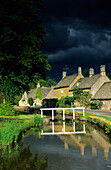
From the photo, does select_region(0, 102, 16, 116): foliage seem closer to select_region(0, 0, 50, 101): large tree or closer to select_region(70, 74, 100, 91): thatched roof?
select_region(0, 0, 50, 101): large tree

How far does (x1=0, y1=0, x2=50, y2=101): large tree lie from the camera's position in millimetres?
22828

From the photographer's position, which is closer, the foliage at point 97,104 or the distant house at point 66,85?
the foliage at point 97,104

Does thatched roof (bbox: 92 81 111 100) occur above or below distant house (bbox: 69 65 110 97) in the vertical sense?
below

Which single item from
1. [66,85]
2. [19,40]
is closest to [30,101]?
[66,85]

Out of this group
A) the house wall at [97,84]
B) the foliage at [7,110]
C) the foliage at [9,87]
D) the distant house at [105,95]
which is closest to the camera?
the foliage at [9,87]

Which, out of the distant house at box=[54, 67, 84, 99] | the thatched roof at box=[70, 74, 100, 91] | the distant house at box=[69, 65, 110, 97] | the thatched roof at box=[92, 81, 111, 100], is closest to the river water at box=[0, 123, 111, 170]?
the thatched roof at box=[92, 81, 111, 100]

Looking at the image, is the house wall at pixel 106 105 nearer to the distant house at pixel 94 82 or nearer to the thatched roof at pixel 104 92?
the thatched roof at pixel 104 92

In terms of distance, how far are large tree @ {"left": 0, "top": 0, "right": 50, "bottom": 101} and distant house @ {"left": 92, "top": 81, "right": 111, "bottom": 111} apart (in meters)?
24.0

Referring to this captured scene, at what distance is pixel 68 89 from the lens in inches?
2392

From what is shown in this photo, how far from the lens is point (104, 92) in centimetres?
4850

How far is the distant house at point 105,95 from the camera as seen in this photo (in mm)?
45175

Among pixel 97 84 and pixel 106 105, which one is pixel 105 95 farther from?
pixel 97 84

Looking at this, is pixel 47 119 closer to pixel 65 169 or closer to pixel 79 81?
pixel 65 169

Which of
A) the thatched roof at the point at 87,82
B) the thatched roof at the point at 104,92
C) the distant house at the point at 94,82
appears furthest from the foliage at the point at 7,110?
the thatched roof at the point at 87,82
